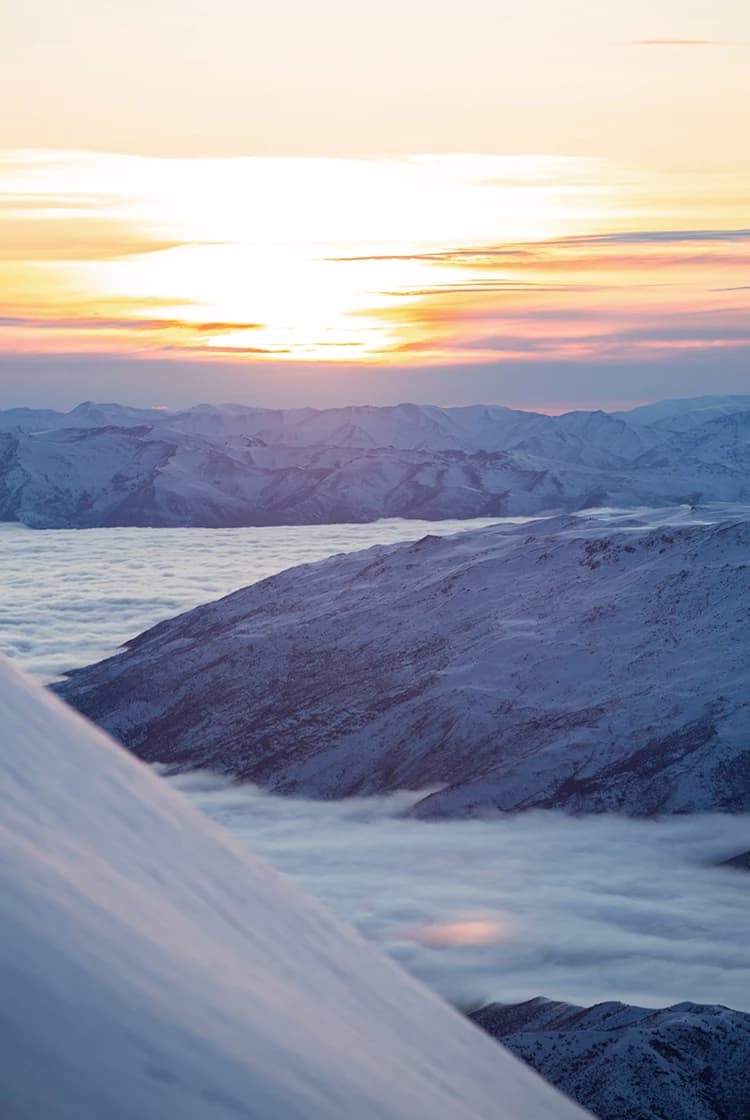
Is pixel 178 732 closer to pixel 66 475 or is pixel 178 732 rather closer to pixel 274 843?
pixel 274 843

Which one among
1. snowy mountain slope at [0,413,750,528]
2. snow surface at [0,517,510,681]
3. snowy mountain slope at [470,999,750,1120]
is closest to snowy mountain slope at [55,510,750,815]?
snow surface at [0,517,510,681]

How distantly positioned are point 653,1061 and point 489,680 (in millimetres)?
21690

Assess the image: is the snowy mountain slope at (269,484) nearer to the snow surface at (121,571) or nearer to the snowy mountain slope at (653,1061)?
the snow surface at (121,571)

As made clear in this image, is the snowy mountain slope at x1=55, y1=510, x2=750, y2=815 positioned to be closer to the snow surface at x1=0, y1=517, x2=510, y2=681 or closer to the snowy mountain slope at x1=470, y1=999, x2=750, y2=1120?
the snow surface at x1=0, y1=517, x2=510, y2=681

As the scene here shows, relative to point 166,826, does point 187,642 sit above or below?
below

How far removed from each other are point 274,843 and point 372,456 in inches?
4124

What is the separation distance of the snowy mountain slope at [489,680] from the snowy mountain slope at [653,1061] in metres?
15.2

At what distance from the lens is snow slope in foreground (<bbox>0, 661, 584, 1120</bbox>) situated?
1.25 m

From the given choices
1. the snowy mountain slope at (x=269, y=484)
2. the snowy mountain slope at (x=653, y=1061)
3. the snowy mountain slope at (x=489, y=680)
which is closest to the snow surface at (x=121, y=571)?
the snowy mountain slope at (x=269, y=484)

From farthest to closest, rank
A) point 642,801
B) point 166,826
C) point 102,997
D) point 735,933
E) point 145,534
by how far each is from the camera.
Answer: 1. point 145,534
2. point 642,801
3. point 735,933
4. point 166,826
5. point 102,997

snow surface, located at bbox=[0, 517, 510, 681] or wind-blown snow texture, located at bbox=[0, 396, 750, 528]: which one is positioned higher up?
wind-blown snow texture, located at bbox=[0, 396, 750, 528]

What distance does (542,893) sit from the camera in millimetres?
22562

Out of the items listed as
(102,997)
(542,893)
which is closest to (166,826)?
(102,997)

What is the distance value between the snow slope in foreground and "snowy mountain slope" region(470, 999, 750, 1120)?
828cm
